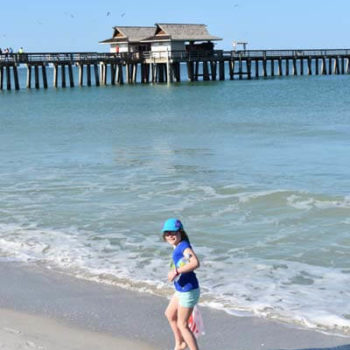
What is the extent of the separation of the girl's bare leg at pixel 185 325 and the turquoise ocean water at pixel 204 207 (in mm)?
1513

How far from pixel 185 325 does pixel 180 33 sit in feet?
193

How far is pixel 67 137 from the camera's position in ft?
88.3

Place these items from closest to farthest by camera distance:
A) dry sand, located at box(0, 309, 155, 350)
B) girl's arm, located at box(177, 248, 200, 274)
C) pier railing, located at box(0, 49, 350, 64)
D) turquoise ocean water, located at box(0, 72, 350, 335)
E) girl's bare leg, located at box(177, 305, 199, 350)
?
girl's arm, located at box(177, 248, 200, 274) → girl's bare leg, located at box(177, 305, 199, 350) → dry sand, located at box(0, 309, 155, 350) → turquoise ocean water, located at box(0, 72, 350, 335) → pier railing, located at box(0, 49, 350, 64)

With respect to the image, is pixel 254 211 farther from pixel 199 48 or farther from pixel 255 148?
pixel 199 48

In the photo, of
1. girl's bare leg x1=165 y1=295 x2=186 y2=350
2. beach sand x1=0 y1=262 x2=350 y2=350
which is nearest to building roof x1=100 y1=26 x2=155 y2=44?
beach sand x1=0 y1=262 x2=350 y2=350

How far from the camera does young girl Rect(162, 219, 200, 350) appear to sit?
5.61m

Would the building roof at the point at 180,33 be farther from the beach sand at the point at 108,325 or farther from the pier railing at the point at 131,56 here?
the beach sand at the point at 108,325

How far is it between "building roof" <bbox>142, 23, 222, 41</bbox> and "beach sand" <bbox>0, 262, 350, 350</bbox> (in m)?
55.9

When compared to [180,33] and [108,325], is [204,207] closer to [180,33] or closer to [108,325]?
[108,325]

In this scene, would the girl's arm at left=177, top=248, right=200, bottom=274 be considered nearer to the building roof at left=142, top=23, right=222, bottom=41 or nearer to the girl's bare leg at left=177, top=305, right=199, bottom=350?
the girl's bare leg at left=177, top=305, right=199, bottom=350

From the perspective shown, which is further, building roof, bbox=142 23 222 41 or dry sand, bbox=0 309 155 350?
building roof, bbox=142 23 222 41

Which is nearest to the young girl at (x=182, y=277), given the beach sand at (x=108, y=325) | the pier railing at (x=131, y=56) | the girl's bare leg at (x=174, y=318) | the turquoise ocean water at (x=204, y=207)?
the girl's bare leg at (x=174, y=318)

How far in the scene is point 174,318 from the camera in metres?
5.87

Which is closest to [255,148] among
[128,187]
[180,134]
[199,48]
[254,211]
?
[180,134]
